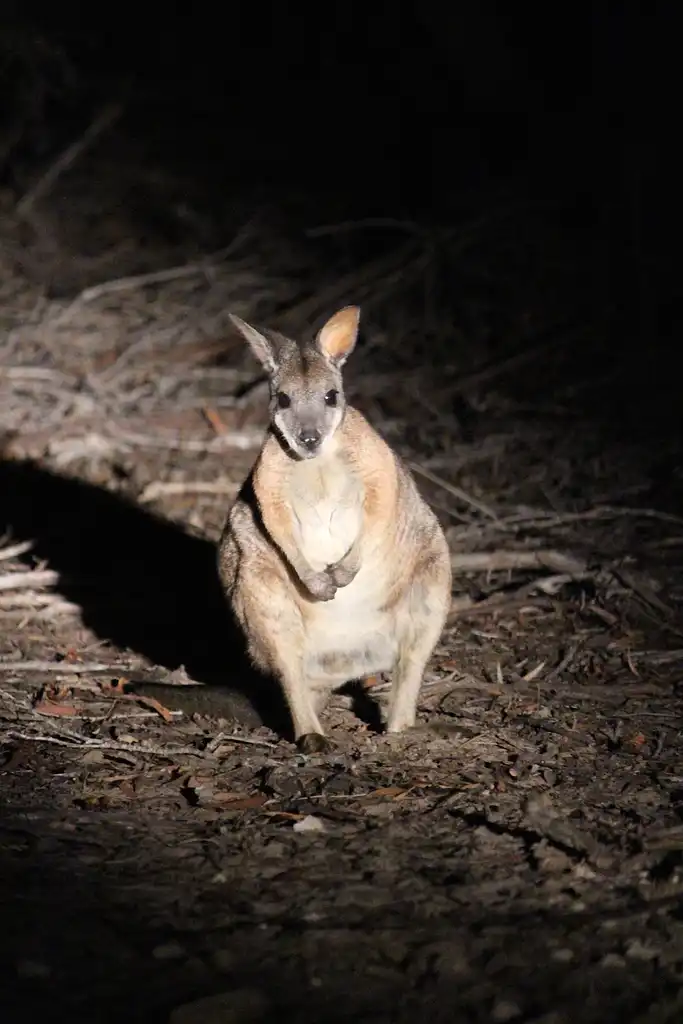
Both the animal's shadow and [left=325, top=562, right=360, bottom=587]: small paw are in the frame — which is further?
the animal's shadow

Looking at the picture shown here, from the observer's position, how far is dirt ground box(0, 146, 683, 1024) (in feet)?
8.38

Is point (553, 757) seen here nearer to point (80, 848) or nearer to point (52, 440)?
point (80, 848)

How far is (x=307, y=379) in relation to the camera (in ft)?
13.3

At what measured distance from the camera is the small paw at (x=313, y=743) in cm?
379

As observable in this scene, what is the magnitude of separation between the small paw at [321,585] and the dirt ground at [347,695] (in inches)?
17.4

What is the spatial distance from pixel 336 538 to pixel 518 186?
7306 millimetres

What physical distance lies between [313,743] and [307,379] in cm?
107

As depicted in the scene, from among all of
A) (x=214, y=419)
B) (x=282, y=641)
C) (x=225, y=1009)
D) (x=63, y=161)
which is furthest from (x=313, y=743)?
(x=63, y=161)

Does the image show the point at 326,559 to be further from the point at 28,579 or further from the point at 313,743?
the point at 28,579

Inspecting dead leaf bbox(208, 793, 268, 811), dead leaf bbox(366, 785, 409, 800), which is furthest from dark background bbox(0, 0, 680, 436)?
dead leaf bbox(208, 793, 268, 811)

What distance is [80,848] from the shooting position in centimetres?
312

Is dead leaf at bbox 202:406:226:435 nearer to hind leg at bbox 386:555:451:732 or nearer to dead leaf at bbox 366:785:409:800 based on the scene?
hind leg at bbox 386:555:451:732

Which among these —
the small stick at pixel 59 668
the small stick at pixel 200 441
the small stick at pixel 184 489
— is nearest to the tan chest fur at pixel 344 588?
the small stick at pixel 59 668

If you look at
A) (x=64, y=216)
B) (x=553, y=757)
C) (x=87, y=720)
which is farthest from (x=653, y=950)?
(x=64, y=216)
